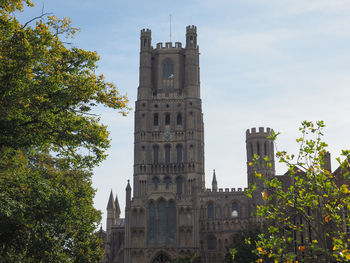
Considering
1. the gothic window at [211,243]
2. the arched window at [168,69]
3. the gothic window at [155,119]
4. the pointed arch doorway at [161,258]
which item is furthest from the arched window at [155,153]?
the pointed arch doorway at [161,258]

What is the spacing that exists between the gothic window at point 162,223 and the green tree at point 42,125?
147ft

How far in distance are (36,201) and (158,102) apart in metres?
57.1

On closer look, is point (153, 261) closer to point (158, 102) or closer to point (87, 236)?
point (158, 102)

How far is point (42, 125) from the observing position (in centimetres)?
2114

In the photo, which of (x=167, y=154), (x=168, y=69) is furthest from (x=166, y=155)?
(x=168, y=69)

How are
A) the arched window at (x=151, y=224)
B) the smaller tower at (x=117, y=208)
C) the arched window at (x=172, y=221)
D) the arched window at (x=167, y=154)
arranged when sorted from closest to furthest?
the arched window at (x=172, y=221) < the arched window at (x=151, y=224) < the arched window at (x=167, y=154) < the smaller tower at (x=117, y=208)

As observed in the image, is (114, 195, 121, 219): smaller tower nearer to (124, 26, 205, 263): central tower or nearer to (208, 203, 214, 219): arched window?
(124, 26, 205, 263): central tower

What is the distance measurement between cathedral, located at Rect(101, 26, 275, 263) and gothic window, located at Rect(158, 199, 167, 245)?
0.13 m

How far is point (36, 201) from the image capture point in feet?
76.4

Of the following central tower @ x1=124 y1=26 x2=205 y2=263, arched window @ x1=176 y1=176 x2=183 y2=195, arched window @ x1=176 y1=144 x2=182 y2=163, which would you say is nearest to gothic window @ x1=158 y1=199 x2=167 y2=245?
central tower @ x1=124 y1=26 x2=205 y2=263

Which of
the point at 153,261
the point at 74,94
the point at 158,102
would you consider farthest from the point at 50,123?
the point at 158,102

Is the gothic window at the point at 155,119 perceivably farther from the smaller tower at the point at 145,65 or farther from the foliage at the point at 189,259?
the foliage at the point at 189,259

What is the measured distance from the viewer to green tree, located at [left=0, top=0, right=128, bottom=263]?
20.1m

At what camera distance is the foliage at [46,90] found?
1984cm
